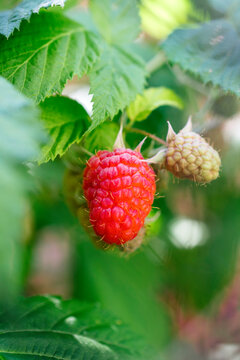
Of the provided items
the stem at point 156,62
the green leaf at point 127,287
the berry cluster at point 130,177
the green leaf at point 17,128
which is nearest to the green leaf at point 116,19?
the stem at point 156,62

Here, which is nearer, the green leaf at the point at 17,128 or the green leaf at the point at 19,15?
the green leaf at the point at 17,128

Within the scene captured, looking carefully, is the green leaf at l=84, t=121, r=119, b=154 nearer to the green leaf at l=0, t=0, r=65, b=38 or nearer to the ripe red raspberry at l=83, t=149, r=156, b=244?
the ripe red raspberry at l=83, t=149, r=156, b=244

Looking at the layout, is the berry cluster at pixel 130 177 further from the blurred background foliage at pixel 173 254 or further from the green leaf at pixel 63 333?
the blurred background foliage at pixel 173 254

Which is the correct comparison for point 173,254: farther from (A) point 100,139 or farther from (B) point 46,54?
(B) point 46,54

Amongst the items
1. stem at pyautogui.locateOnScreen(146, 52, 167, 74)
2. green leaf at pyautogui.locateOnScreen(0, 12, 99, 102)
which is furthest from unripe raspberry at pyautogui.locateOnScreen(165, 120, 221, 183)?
stem at pyautogui.locateOnScreen(146, 52, 167, 74)

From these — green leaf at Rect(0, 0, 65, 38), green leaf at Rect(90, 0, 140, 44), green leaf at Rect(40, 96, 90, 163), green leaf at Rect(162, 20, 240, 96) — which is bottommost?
green leaf at Rect(40, 96, 90, 163)

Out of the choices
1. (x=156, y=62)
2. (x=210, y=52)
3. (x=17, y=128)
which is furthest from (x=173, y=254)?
(x=17, y=128)

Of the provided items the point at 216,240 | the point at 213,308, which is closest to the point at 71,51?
the point at 216,240
